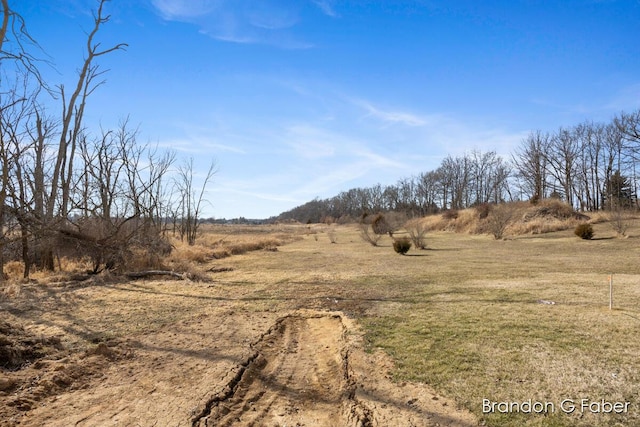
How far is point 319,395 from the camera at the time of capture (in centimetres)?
363

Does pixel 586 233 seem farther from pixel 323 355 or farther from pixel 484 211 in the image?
pixel 323 355

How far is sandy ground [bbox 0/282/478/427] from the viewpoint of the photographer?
3193 mm

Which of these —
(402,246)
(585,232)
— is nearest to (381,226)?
(402,246)

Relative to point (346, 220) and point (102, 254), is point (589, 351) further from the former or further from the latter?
point (346, 220)

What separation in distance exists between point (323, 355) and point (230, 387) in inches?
54.1

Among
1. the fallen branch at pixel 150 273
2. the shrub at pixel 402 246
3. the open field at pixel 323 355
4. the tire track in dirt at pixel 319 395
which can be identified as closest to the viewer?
the tire track in dirt at pixel 319 395

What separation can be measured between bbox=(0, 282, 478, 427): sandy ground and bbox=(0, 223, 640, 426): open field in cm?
2

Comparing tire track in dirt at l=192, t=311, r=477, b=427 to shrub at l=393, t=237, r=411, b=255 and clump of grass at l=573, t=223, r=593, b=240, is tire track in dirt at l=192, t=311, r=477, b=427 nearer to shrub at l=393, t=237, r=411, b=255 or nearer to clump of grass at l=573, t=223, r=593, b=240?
shrub at l=393, t=237, r=411, b=255

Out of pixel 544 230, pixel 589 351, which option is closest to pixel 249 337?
pixel 589 351

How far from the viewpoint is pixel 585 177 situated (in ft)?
149

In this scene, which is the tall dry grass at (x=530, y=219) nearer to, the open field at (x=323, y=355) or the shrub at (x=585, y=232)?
the shrub at (x=585, y=232)

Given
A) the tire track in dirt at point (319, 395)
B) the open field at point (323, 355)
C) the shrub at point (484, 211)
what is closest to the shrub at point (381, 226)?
the shrub at point (484, 211)

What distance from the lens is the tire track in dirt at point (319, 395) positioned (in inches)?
124

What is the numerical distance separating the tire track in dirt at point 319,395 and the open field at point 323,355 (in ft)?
0.06
